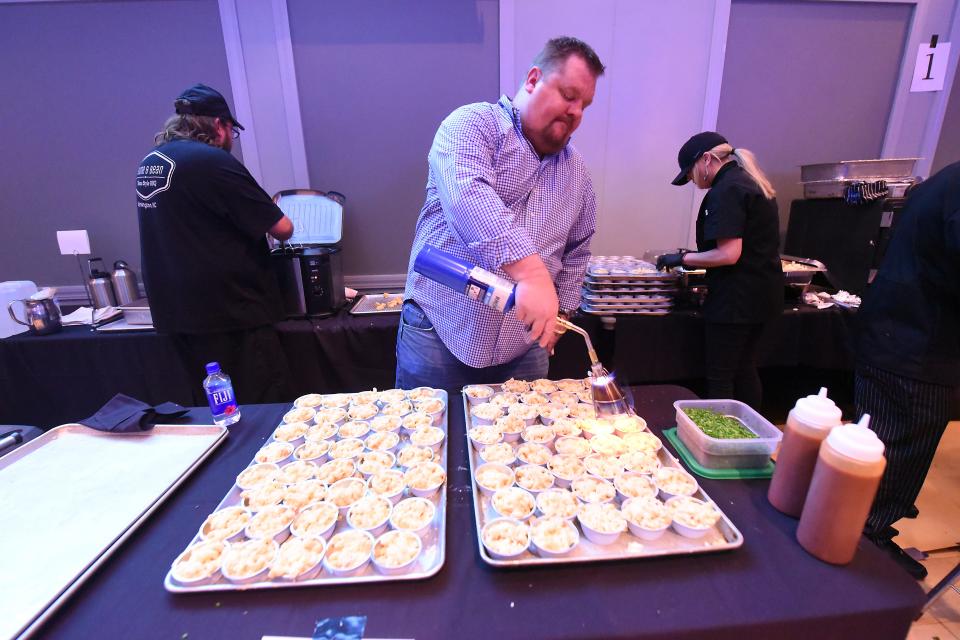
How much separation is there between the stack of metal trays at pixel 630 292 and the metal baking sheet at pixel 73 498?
195 cm

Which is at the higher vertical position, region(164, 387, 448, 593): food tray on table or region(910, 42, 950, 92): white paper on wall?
region(910, 42, 950, 92): white paper on wall

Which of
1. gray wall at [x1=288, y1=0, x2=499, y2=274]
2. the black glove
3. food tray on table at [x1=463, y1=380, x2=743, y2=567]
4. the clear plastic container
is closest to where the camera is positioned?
food tray on table at [x1=463, y1=380, x2=743, y2=567]

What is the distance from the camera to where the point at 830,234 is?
2854 millimetres

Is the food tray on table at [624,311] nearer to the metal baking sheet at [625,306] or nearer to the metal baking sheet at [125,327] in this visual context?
the metal baking sheet at [625,306]

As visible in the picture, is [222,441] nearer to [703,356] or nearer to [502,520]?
[502,520]

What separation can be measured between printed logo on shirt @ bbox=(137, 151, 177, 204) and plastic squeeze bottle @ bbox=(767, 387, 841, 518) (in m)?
2.31

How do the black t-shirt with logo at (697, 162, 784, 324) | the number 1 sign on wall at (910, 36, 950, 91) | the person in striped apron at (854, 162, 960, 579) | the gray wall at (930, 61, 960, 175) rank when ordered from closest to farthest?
the person in striped apron at (854, 162, 960, 579) < the black t-shirt with logo at (697, 162, 784, 324) < the number 1 sign on wall at (910, 36, 950, 91) < the gray wall at (930, 61, 960, 175)

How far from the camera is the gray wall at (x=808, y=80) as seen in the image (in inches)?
118

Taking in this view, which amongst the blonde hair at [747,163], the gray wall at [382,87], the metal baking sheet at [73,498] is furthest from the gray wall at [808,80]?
the metal baking sheet at [73,498]

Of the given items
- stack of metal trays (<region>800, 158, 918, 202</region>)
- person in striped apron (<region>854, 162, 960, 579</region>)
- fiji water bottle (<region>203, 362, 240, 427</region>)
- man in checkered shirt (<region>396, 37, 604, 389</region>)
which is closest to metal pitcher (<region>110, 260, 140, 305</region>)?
fiji water bottle (<region>203, 362, 240, 427</region>)

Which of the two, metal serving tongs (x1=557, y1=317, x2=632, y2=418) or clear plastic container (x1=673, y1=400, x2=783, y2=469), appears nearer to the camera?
clear plastic container (x1=673, y1=400, x2=783, y2=469)

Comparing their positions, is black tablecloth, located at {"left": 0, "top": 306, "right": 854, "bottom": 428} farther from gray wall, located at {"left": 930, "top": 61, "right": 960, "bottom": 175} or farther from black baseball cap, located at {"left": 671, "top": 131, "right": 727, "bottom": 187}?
gray wall, located at {"left": 930, "top": 61, "right": 960, "bottom": 175}

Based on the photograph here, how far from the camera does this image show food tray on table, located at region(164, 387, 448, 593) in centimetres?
75

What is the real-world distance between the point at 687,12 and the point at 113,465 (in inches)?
154
